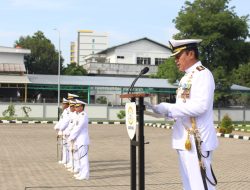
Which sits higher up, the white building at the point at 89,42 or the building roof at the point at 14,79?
the white building at the point at 89,42

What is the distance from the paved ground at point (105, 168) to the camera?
31.7ft

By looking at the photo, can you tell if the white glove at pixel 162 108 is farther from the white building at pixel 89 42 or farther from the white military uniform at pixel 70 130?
the white building at pixel 89 42

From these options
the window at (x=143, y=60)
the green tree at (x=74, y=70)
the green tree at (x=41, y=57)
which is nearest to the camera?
the green tree at (x=74, y=70)

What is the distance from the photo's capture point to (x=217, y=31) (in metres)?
39.9

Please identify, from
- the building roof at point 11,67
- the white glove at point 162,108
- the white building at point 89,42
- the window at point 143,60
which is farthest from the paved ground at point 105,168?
the white building at point 89,42

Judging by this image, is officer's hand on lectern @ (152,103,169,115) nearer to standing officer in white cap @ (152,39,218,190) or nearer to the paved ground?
standing officer in white cap @ (152,39,218,190)

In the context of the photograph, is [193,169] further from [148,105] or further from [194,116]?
[148,105]

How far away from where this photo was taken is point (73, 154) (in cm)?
1191

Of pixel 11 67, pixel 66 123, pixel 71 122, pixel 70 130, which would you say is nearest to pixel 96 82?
pixel 11 67

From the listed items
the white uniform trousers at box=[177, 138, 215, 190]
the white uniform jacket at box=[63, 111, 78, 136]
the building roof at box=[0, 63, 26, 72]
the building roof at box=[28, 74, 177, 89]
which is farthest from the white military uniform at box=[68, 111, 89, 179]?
the building roof at box=[0, 63, 26, 72]

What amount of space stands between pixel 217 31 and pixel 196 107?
1434 inches

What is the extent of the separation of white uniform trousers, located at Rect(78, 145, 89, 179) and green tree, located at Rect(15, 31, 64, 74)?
52506mm

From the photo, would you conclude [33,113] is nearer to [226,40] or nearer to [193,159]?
[226,40]

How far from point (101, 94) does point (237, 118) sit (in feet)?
41.4
